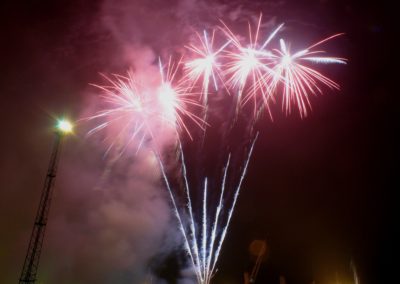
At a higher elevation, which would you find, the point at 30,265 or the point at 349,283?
the point at 30,265

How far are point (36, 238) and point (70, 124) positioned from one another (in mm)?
14126

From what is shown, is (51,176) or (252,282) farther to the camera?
(252,282)

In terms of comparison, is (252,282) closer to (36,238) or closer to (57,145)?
(36,238)

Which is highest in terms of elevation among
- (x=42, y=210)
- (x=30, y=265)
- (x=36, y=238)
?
(x=42, y=210)

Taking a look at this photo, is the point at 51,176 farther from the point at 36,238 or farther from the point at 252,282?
the point at 252,282

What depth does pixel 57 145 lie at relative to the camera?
109 ft

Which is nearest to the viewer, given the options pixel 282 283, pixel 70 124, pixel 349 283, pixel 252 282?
pixel 70 124

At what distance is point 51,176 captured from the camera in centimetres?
3344

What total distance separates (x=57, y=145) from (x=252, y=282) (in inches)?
1094

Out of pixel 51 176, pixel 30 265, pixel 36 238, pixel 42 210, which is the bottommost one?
pixel 30 265

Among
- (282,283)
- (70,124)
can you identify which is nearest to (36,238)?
(70,124)

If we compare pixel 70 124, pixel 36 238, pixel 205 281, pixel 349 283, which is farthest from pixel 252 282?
pixel 70 124

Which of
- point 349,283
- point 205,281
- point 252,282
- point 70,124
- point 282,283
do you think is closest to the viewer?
point 205,281

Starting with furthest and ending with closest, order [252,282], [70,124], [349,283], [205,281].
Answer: [252,282] → [349,283] → [70,124] → [205,281]
